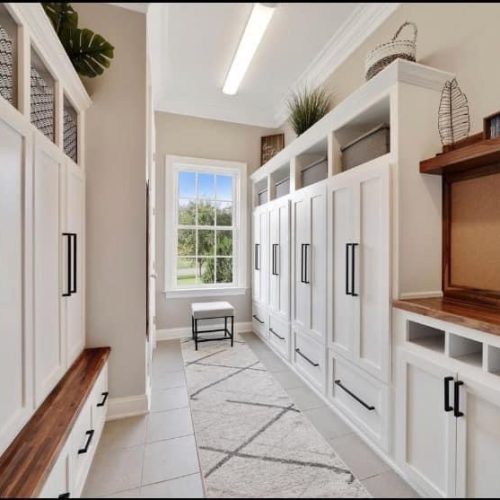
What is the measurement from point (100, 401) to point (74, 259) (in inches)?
37.6

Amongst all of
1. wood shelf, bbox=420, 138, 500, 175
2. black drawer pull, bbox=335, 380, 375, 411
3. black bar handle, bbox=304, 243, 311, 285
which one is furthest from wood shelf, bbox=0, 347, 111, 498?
wood shelf, bbox=420, 138, 500, 175

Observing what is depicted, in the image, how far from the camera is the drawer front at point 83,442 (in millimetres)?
1274

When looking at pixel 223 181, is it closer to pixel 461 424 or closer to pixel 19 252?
pixel 19 252

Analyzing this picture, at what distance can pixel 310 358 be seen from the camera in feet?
8.44

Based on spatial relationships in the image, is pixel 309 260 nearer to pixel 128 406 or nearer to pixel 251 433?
pixel 251 433

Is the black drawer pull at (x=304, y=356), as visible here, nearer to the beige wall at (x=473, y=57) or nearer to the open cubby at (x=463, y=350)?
the open cubby at (x=463, y=350)

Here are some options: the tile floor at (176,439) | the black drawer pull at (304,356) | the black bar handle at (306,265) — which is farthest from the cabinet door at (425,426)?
the black bar handle at (306,265)

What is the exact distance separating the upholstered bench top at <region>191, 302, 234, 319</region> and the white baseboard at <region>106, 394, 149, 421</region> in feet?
4.63

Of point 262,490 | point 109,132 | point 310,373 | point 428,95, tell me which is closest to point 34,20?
point 109,132

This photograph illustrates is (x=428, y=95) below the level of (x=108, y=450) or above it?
above

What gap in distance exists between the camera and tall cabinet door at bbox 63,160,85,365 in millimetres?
1698

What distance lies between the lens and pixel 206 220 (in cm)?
426

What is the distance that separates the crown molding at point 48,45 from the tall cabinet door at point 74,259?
459 mm

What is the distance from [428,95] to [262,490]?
208cm
